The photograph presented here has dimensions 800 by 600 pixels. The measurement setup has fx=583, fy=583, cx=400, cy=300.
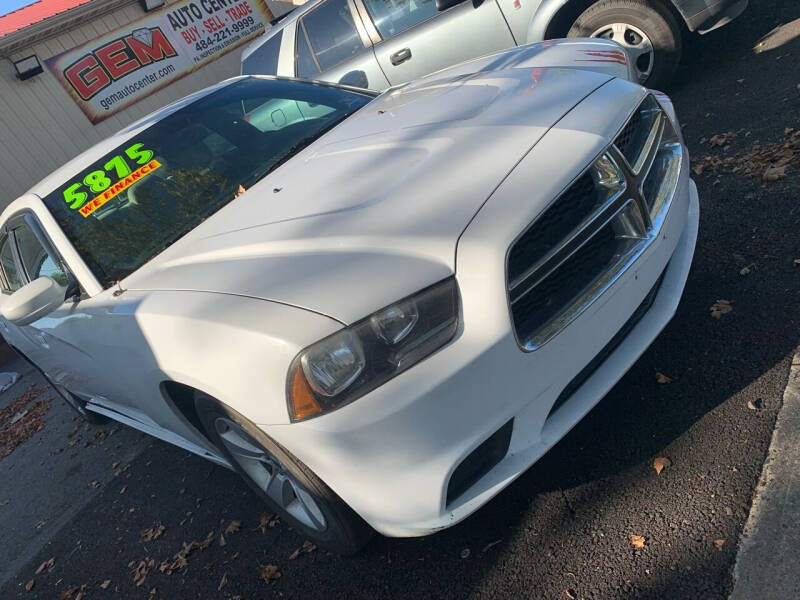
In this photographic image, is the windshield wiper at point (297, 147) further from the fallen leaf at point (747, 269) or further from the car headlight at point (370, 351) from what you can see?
the fallen leaf at point (747, 269)

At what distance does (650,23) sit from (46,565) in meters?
5.54

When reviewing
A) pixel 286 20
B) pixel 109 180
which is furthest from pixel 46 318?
pixel 286 20

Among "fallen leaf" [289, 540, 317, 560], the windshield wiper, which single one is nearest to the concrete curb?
"fallen leaf" [289, 540, 317, 560]

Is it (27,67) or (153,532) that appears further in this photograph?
(27,67)

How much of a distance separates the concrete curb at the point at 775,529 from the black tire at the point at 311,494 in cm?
119

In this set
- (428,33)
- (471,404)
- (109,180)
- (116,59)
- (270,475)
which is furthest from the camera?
(116,59)

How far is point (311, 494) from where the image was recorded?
1.99 metres

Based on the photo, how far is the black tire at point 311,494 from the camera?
1.93 meters

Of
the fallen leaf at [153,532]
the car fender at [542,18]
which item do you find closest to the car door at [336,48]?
the car fender at [542,18]

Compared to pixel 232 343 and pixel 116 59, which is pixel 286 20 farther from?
pixel 116 59

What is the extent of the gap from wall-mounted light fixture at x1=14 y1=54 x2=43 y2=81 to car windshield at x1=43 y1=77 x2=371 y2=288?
30.4 feet

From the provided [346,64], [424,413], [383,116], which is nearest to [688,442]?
[424,413]

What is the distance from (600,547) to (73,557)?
286 cm

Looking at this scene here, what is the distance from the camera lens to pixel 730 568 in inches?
66.2
